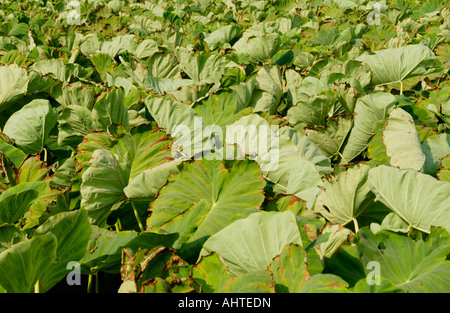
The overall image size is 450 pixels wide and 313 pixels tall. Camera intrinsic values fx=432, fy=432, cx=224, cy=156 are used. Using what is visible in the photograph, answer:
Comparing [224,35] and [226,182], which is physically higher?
[226,182]

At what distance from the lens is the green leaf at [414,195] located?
2.54 feet

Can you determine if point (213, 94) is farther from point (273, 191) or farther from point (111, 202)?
point (111, 202)

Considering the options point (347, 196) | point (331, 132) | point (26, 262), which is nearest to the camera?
point (26, 262)

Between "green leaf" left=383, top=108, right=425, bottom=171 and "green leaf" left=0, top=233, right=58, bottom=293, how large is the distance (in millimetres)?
765

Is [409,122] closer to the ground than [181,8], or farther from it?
farther from it

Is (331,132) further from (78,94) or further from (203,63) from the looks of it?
(78,94)

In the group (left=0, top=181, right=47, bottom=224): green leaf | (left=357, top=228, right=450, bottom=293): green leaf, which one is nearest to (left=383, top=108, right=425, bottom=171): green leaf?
(left=357, top=228, right=450, bottom=293): green leaf

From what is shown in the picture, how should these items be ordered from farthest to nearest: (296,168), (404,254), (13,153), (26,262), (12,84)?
(12,84), (13,153), (296,168), (404,254), (26,262)

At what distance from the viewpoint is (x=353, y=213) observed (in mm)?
874

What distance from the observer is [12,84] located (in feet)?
4.37

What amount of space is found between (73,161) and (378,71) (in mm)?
1124

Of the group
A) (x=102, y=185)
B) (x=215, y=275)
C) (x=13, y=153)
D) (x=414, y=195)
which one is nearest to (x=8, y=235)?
(x=102, y=185)

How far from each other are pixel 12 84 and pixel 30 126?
234mm
